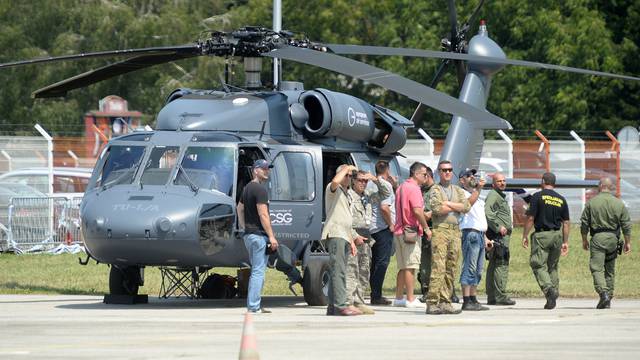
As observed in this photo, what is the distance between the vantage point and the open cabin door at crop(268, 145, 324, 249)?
17.2m

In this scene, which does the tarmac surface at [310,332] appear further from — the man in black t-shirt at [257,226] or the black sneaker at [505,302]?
the man in black t-shirt at [257,226]

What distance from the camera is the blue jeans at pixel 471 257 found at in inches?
655

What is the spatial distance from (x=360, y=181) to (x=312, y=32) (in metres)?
37.9

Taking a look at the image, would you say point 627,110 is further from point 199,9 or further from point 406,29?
point 199,9

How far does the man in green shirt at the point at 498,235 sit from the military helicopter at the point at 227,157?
68.9 inches

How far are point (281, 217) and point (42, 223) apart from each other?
463 inches

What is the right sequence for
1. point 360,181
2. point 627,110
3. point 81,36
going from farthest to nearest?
1. point 81,36
2. point 627,110
3. point 360,181

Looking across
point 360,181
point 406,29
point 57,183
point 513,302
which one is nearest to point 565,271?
point 513,302

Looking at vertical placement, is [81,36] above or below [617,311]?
above

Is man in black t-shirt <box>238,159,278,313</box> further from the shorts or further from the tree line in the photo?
the tree line

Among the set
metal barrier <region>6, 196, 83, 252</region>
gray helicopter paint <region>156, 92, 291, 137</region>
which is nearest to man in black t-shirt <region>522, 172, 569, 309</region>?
gray helicopter paint <region>156, 92, 291, 137</region>

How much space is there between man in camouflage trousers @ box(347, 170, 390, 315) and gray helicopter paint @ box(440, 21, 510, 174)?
12.5 feet

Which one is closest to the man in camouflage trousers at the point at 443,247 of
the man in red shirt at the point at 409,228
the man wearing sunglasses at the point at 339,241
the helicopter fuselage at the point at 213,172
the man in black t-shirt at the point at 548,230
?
the man in red shirt at the point at 409,228

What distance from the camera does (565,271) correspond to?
23344 mm
